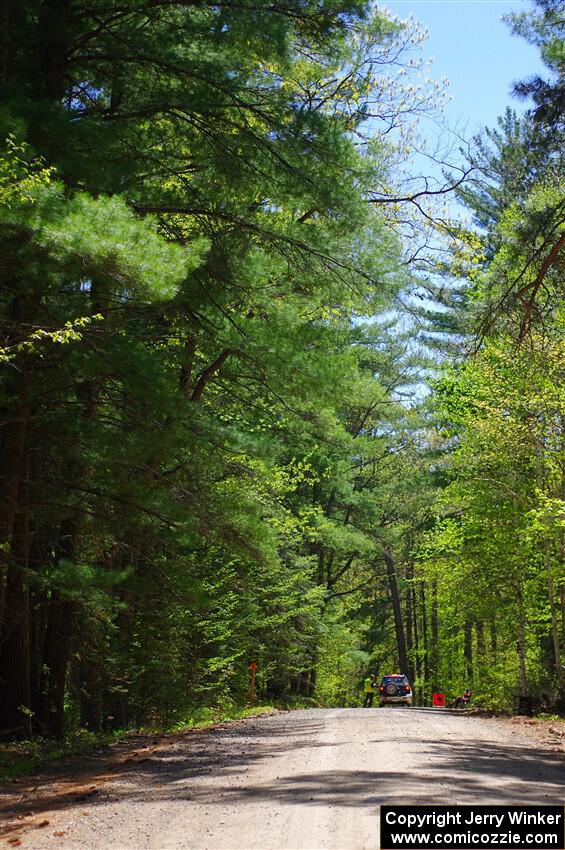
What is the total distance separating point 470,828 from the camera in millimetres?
5668

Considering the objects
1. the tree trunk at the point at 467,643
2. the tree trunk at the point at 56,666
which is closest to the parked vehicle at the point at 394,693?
the tree trunk at the point at 467,643

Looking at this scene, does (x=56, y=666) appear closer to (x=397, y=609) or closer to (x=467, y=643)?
(x=467, y=643)

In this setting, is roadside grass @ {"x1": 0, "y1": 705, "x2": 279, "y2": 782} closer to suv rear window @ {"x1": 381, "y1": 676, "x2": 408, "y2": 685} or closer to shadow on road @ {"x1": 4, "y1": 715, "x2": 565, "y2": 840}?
shadow on road @ {"x1": 4, "y1": 715, "x2": 565, "y2": 840}

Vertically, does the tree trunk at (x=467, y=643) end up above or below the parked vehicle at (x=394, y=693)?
above

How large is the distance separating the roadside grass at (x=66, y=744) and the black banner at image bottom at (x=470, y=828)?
16.8ft

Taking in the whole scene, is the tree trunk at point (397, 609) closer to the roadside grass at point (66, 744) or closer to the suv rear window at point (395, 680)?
the suv rear window at point (395, 680)

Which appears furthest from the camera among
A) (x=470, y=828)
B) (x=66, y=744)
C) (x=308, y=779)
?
(x=66, y=744)

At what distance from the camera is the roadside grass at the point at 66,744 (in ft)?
32.8

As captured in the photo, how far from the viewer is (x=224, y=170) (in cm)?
1195

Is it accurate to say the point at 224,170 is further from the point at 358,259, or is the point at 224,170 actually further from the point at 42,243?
the point at 42,243

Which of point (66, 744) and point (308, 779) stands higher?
point (308, 779)

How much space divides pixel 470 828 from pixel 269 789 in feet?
8.70

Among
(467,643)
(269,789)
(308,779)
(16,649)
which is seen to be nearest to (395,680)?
(467,643)

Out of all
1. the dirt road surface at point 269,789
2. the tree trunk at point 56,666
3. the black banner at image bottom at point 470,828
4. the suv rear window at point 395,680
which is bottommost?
the suv rear window at point 395,680
